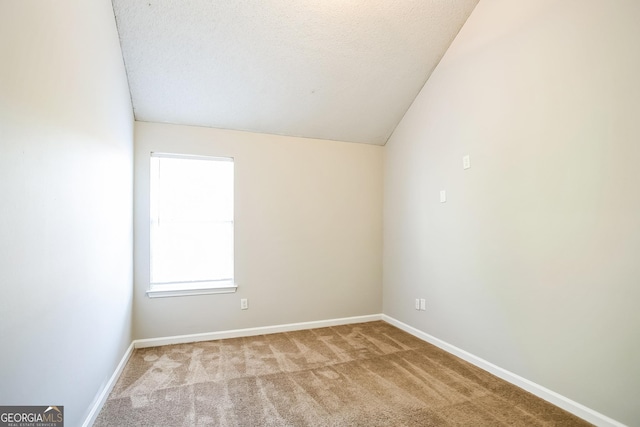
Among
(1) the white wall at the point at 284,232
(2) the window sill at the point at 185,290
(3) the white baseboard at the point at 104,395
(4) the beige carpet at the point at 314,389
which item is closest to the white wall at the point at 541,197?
(4) the beige carpet at the point at 314,389

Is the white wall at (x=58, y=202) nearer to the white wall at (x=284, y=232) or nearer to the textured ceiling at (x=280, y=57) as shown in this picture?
the textured ceiling at (x=280, y=57)

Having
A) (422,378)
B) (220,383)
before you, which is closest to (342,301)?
(422,378)

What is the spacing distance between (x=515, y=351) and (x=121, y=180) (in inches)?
139

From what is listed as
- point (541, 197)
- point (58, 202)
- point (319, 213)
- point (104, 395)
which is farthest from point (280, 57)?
point (104, 395)

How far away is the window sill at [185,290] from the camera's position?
322 centimetres

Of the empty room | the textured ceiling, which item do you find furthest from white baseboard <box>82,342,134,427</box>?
the textured ceiling

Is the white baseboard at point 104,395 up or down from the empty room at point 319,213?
down

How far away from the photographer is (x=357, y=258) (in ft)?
13.3

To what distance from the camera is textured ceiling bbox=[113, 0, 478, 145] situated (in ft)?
8.30

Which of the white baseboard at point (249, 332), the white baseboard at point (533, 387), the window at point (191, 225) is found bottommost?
the white baseboard at point (249, 332)
